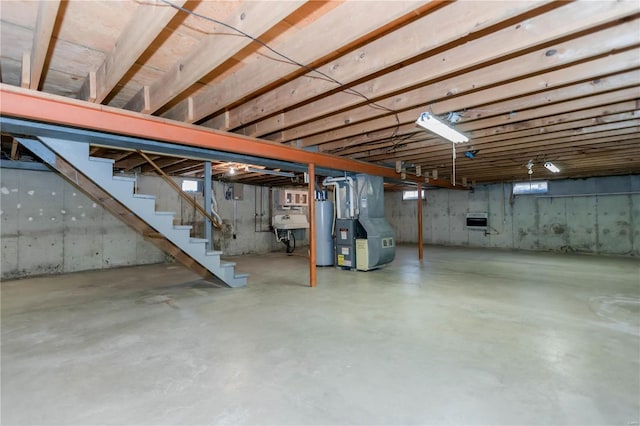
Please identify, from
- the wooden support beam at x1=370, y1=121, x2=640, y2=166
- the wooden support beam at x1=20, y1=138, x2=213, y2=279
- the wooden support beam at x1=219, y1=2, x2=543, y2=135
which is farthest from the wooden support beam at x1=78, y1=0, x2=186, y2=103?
the wooden support beam at x1=370, y1=121, x2=640, y2=166

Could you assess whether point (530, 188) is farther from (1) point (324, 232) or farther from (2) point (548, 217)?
(1) point (324, 232)

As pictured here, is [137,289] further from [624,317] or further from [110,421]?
[624,317]

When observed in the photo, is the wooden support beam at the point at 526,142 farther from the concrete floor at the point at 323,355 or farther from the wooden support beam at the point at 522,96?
the concrete floor at the point at 323,355

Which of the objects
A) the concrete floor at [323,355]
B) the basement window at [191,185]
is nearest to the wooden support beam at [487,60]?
the concrete floor at [323,355]

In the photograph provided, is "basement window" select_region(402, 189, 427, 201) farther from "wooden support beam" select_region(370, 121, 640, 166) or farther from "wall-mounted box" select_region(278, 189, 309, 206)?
"wooden support beam" select_region(370, 121, 640, 166)

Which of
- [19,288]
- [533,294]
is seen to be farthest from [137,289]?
[533,294]

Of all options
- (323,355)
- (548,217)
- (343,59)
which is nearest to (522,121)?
(343,59)

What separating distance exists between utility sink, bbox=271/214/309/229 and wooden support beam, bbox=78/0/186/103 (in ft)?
20.2

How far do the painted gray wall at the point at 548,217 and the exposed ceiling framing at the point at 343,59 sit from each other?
5.37 meters

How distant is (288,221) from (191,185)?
2.73 metres

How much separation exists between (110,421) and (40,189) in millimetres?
5652

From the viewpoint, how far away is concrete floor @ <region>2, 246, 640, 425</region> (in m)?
1.65

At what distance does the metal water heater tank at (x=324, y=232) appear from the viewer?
6.12 metres

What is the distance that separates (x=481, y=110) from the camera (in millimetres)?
→ 3111
